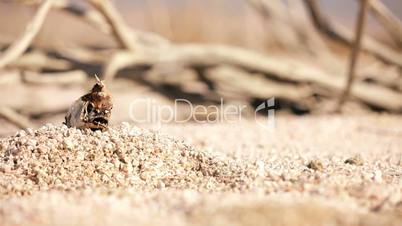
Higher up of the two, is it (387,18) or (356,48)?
(387,18)

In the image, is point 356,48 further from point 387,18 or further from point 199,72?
point 199,72

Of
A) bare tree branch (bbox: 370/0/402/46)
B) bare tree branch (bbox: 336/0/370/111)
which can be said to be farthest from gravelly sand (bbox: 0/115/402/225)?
bare tree branch (bbox: 370/0/402/46)

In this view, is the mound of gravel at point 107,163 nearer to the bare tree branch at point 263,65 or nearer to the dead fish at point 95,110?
the dead fish at point 95,110

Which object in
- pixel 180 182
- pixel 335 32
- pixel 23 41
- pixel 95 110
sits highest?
pixel 335 32

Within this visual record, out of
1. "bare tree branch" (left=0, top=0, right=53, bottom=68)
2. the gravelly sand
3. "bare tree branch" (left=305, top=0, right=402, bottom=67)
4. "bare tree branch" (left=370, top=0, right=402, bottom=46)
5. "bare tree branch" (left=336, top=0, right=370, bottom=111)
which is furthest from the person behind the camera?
"bare tree branch" (left=305, top=0, right=402, bottom=67)

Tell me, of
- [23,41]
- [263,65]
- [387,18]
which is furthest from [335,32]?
[23,41]

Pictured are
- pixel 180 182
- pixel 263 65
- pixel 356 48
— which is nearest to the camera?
pixel 180 182

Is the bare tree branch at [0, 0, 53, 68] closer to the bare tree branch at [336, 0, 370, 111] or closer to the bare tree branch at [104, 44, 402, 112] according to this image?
the bare tree branch at [104, 44, 402, 112]

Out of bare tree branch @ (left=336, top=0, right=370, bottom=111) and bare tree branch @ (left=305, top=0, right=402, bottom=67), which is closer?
bare tree branch @ (left=336, top=0, right=370, bottom=111)
